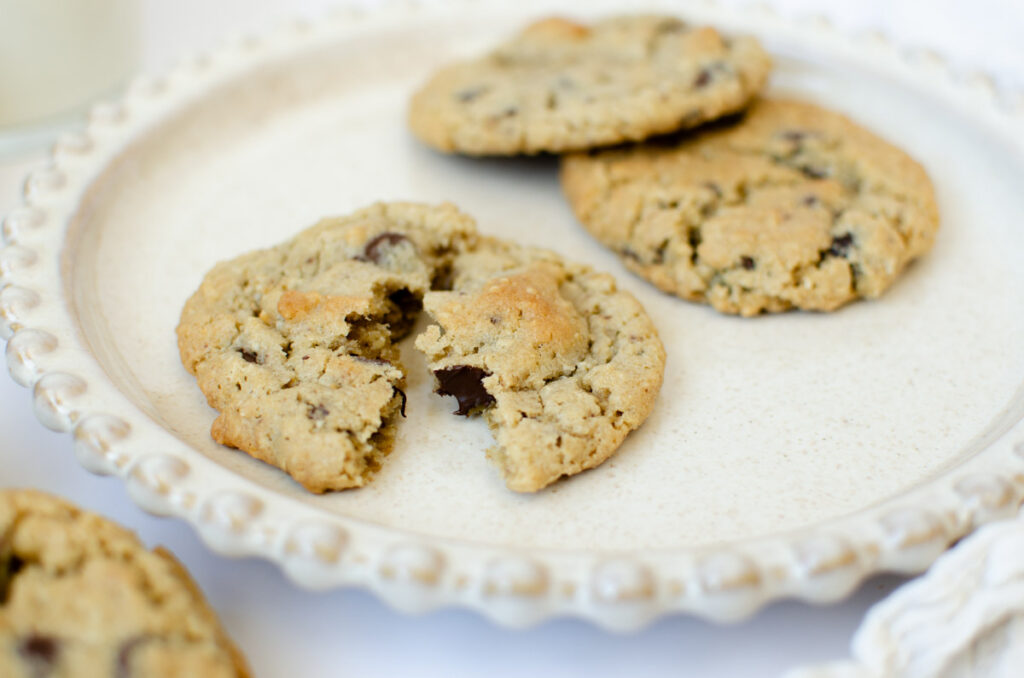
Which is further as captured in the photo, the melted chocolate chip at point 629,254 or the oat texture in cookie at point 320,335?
the melted chocolate chip at point 629,254

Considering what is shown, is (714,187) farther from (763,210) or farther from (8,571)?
(8,571)

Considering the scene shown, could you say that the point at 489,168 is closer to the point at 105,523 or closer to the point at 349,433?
the point at 349,433

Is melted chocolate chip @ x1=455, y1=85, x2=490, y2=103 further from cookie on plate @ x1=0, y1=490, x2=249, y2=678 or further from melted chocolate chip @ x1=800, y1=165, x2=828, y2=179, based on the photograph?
cookie on plate @ x1=0, y1=490, x2=249, y2=678

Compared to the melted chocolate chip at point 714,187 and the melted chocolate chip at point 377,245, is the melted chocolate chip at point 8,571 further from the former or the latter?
the melted chocolate chip at point 714,187

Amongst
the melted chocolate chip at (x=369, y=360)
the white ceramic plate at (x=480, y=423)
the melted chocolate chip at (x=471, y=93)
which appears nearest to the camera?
the white ceramic plate at (x=480, y=423)

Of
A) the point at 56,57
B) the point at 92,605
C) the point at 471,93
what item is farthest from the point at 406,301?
the point at 56,57

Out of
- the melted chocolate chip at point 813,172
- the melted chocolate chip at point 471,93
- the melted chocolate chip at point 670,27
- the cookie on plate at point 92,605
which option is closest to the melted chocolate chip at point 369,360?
the cookie on plate at point 92,605
